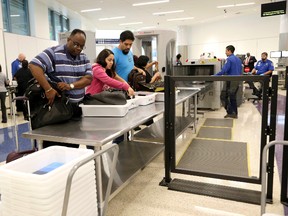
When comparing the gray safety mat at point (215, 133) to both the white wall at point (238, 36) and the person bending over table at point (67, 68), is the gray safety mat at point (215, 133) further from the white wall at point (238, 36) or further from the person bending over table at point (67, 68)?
the white wall at point (238, 36)

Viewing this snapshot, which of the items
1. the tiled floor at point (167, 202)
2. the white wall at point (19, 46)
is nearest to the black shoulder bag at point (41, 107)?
the tiled floor at point (167, 202)

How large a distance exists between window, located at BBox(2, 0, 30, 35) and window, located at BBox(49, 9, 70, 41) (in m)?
1.51

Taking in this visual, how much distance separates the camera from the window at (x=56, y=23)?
10.6 metres

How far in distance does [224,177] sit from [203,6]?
9.38m

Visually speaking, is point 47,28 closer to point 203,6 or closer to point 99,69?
point 203,6

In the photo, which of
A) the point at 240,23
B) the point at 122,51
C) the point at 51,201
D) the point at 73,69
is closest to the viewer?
the point at 51,201

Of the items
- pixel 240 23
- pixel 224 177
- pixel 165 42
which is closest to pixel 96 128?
pixel 224 177

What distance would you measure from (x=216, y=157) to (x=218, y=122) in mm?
1942

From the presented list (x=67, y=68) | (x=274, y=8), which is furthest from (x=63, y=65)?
(x=274, y=8)

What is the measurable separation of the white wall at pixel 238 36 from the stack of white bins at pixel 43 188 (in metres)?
14.8

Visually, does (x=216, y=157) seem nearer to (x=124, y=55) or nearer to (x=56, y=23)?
(x=124, y=55)

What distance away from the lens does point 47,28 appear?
9.77m

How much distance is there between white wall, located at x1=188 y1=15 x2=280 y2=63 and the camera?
13820 mm

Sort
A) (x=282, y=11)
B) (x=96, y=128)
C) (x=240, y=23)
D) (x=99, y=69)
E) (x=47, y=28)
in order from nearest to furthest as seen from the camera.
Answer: (x=96, y=128) < (x=99, y=69) < (x=282, y=11) < (x=47, y=28) < (x=240, y=23)
